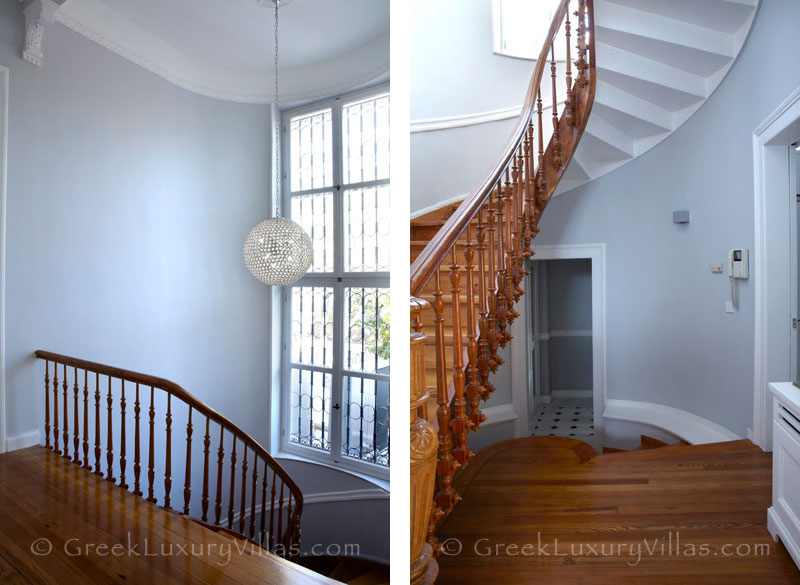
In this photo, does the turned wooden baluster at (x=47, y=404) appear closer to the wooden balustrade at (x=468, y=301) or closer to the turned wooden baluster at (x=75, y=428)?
the turned wooden baluster at (x=75, y=428)

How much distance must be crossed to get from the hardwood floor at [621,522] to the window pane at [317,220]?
63.1 inches

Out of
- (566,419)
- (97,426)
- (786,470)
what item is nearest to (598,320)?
(566,419)

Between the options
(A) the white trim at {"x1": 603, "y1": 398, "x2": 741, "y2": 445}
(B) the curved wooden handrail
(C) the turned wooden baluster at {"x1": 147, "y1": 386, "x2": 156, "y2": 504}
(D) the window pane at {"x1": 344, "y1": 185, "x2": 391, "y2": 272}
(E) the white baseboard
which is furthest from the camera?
(E) the white baseboard

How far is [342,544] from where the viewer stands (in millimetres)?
848

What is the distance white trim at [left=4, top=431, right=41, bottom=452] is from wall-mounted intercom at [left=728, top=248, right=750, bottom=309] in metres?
3.10

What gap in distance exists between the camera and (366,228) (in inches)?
A: 32.3

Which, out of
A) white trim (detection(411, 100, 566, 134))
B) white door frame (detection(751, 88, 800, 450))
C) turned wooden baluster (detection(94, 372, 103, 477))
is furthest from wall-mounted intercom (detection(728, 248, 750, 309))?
turned wooden baluster (detection(94, 372, 103, 477))

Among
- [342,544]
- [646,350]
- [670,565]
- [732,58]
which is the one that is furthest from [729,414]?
[342,544]

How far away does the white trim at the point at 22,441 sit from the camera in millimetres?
608

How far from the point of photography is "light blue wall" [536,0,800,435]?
2.58m

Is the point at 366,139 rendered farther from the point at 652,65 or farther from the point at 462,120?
the point at 652,65

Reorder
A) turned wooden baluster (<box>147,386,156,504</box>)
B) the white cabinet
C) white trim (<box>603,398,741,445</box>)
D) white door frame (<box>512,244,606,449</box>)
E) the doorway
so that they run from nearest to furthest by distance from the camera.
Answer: turned wooden baluster (<box>147,386,156,504</box>)
the white cabinet
white trim (<box>603,398,741,445</box>)
white door frame (<box>512,244,606,449</box>)
the doorway

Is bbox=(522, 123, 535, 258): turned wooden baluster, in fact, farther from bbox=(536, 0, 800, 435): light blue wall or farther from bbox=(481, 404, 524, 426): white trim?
bbox=(481, 404, 524, 426): white trim

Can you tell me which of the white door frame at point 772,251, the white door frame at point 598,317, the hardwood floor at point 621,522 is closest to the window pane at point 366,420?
the hardwood floor at point 621,522
